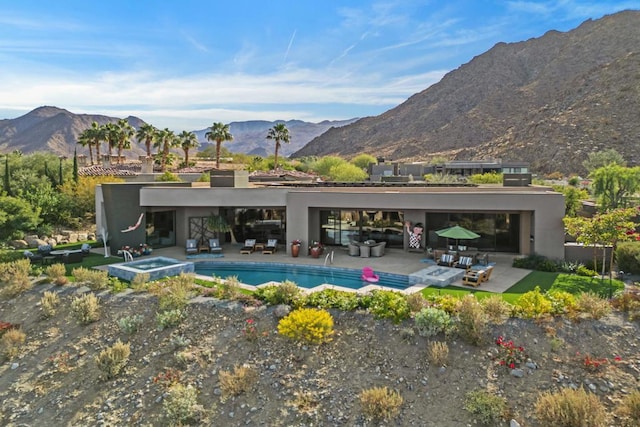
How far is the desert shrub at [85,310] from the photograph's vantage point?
1364 cm

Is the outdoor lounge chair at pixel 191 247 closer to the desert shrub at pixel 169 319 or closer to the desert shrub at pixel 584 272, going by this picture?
the desert shrub at pixel 169 319

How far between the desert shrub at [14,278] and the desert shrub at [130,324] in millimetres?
5878

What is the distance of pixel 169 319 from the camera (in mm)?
12727

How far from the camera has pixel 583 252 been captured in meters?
17.8

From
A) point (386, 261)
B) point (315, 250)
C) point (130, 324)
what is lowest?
point (130, 324)

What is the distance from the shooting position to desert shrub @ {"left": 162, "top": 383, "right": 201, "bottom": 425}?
31.9 ft

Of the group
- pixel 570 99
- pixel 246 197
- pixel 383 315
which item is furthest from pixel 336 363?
pixel 570 99

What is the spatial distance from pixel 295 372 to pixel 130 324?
18.4ft

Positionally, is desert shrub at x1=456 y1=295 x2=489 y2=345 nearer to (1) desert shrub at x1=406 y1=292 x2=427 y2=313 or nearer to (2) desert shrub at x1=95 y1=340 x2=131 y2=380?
(1) desert shrub at x1=406 y1=292 x2=427 y2=313

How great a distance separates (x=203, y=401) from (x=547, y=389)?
7.80 m

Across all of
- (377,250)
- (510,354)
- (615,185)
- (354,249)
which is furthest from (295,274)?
(615,185)

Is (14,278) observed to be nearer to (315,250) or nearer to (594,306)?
(315,250)

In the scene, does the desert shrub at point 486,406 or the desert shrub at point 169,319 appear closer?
the desert shrub at point 486,406

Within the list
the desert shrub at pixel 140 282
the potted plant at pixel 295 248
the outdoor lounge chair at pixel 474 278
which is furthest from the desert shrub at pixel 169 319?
the outdoor lounge chair at pixel 474 278
